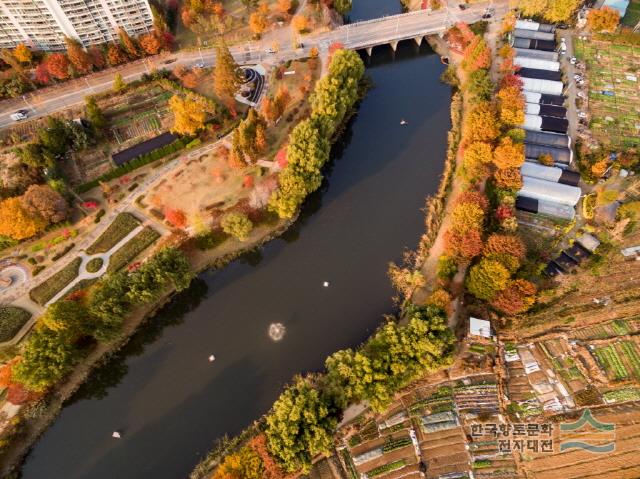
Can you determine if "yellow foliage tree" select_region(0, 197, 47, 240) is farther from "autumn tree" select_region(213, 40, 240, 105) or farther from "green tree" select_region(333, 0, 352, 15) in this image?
"green tree" select_region(333, 0, 352, 15)

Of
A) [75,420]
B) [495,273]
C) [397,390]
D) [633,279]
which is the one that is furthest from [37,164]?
[633,279]

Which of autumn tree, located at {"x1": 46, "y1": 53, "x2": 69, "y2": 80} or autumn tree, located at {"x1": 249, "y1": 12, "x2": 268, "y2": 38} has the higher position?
autumn tree, located at {"x1": 249, "y1": 12, "x2": 268, "y2": 38}

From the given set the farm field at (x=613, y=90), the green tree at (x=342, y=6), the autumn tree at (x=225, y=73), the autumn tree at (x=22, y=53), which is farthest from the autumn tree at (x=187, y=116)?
the farm field at (x=613, y=90)

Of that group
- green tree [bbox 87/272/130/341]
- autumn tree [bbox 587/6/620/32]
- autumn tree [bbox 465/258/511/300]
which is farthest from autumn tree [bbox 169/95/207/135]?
autumn tree [bbox 587/6/620/32]

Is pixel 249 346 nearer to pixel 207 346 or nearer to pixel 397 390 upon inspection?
pixel 207 346

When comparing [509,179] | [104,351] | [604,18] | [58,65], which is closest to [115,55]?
[58,65]

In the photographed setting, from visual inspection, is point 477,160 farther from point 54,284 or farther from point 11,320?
point 11,320

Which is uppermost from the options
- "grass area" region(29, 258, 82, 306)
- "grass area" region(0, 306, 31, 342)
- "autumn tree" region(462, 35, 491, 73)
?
"autumn tree" region(462, 35, 491, 73)
